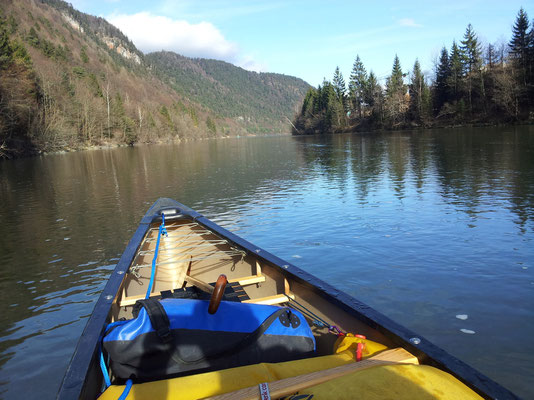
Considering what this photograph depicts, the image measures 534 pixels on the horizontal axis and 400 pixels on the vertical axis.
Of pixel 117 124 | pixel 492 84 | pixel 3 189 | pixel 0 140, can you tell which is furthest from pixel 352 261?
pixel 117 124

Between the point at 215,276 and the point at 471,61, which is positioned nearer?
the point at 215,276

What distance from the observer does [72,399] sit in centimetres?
195

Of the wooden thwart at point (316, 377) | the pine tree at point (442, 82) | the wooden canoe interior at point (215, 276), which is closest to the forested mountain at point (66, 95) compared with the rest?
the wooden canoe interior at point (215, 276)

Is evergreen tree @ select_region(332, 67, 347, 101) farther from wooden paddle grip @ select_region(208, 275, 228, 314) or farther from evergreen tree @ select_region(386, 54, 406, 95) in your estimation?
wooden paddle grip @ select_region(208, 275, 228, 314)

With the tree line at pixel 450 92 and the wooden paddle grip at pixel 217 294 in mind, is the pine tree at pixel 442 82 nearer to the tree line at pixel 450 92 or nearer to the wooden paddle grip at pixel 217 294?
the tree line at pixel 450 92

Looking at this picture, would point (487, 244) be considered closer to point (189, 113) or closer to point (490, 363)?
point (490, 363)

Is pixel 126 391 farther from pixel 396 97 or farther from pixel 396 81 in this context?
pixel 396 81

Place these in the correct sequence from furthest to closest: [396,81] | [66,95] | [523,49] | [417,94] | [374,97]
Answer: [374,97]
[396,81]
[417,94]
[66,95]
[523,49]

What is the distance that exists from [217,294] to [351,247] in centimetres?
554

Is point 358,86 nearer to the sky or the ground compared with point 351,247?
nearer to the sky

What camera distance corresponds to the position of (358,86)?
3108 inches

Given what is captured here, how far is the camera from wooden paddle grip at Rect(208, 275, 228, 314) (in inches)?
92.1

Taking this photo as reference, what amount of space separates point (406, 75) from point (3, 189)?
222 ft

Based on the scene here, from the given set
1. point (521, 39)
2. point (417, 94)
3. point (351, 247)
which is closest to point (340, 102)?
point (417, 94)
